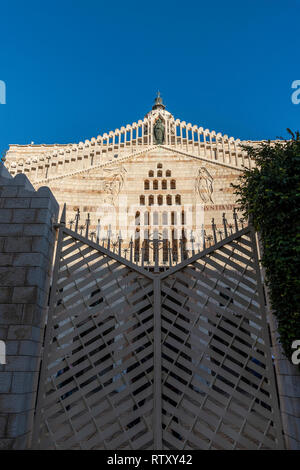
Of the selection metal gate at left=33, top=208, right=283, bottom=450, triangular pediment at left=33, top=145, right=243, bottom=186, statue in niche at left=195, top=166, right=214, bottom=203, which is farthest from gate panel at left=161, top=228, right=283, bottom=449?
triangular pediment at left=33, top=145, right=243, bottom=186

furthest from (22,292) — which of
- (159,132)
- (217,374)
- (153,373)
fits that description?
(159,132)

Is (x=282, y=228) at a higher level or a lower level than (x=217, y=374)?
higher

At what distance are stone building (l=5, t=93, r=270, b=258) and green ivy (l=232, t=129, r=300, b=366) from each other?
388 inches

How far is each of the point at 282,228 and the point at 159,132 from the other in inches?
618

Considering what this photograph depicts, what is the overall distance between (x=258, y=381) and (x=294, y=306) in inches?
55.7

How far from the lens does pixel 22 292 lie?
4.65m

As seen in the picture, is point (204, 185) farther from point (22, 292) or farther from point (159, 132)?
point (22, 292)

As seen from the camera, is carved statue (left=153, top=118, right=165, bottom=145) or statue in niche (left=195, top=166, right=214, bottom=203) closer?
statue in niche (left=195, top=166, right=214, bottom=203)

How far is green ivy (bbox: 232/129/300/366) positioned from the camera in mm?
4457

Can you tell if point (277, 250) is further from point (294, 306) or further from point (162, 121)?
point (162, 121)

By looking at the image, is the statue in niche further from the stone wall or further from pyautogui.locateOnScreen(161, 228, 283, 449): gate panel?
the stone wall

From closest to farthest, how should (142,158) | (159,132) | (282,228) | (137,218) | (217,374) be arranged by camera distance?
(217,374)
(282,228)
(137,218)
(142,158)
(159,132)

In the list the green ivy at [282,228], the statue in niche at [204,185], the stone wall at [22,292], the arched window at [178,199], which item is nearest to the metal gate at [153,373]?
the stone wall at [22,292]
